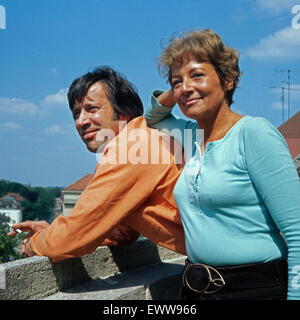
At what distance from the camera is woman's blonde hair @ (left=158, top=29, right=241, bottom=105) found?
2.05 m

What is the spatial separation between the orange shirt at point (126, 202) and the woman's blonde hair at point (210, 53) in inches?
24.5

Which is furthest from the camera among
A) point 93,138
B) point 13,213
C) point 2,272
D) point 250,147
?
point 13,213

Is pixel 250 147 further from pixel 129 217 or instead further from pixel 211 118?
pixel 129 217

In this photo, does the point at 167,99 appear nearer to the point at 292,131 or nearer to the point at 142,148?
the point at 142,148

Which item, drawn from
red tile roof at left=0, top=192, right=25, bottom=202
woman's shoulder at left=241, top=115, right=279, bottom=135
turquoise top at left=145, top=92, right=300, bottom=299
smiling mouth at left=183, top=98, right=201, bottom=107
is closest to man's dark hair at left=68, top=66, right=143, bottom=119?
smiling mouth at left=183, top=98, right=201, bottom=107

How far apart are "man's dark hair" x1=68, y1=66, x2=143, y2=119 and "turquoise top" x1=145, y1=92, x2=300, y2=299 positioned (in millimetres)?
1110

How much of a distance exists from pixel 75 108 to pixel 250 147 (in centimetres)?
159

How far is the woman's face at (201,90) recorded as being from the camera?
80.7 inches

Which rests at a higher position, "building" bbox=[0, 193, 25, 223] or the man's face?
the man's face

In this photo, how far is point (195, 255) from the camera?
198 centimetres

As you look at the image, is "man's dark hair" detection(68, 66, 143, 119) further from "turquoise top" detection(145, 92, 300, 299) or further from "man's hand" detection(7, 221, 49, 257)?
"turquoise top" detection(145, 92, 300, 299)

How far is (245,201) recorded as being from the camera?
181 centimetres

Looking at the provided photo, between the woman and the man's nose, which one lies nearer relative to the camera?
the woman
